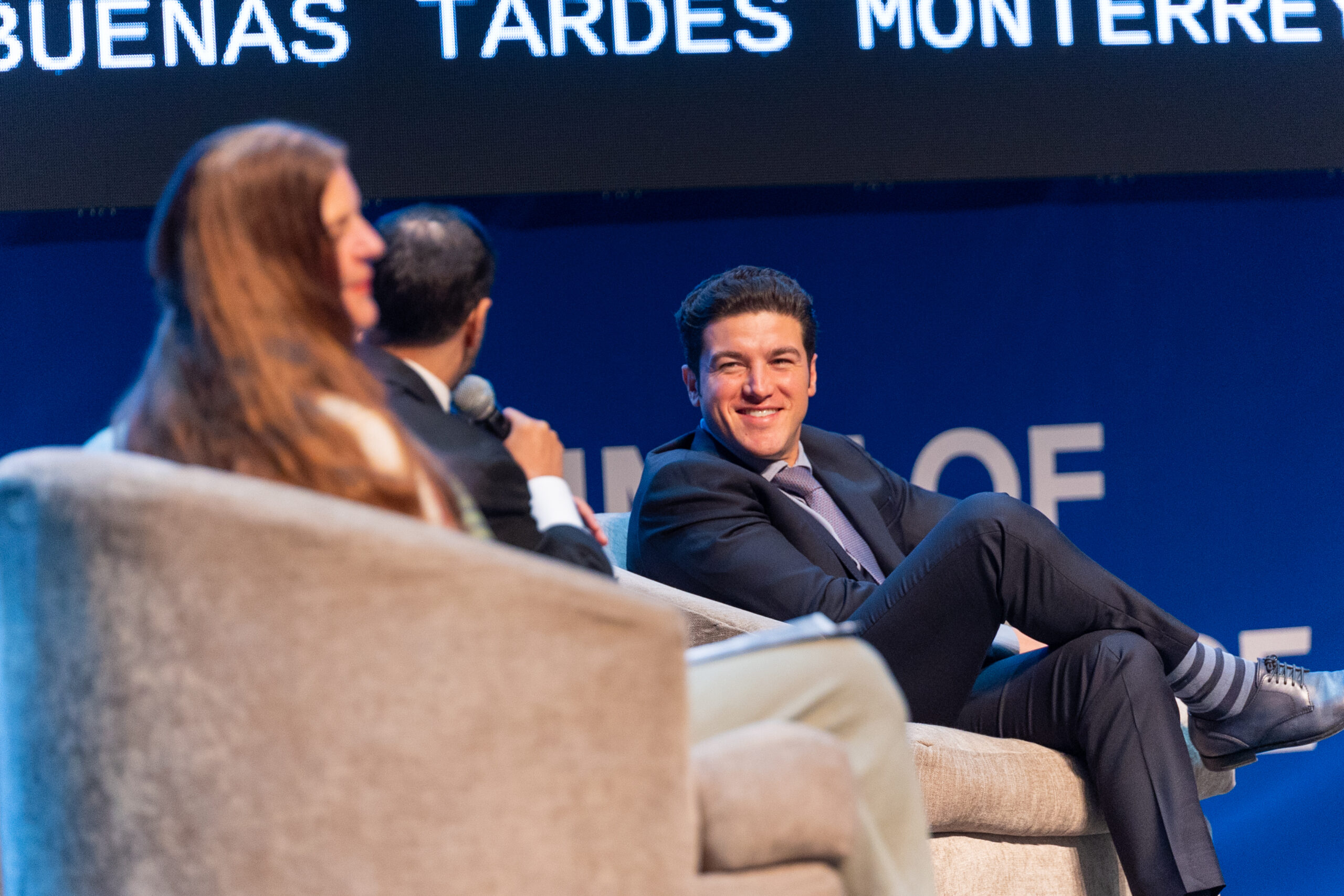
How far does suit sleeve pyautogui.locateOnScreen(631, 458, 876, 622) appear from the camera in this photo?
251cm

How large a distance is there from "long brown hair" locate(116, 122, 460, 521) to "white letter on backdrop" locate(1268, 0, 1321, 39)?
276 cm

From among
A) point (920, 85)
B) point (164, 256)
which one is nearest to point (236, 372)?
point (164, 256)

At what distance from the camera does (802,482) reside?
9.22 feet

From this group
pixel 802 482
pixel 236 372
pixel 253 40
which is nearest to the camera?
pixel 236 372

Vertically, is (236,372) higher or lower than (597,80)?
lower

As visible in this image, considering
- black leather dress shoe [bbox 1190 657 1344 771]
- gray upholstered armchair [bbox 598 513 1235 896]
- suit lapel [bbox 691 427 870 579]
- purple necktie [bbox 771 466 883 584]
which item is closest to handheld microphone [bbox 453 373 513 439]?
gray upholstered armchair [bbox 598 513 1235 896]

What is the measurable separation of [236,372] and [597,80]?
82.2 inches

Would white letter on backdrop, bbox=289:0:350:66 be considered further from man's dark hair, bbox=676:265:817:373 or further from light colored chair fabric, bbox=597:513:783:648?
light colored chair fabric, bbox=597:513:783:648

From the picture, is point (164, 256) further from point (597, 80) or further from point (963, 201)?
point (963, 201)

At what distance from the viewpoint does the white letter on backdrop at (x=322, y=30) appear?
3160 millimetres

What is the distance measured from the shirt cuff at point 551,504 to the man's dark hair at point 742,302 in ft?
3.46

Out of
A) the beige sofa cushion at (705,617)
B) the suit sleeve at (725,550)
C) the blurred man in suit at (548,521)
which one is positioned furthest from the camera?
the suit sleeve at (725,550)

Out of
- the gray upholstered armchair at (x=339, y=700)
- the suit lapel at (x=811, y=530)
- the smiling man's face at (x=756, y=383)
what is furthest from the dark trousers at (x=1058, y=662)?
the gray upholstered armchair at (x=339, y=700)

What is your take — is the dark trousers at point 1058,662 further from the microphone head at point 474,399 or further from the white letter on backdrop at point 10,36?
the white letter on backdrop at point 10,36
